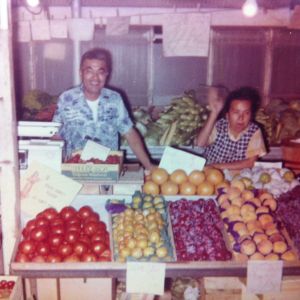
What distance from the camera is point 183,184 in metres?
3.46

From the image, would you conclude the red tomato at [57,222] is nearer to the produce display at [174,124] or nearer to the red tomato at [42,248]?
the red tomato at [42,248]

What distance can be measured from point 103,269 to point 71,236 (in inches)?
13.0

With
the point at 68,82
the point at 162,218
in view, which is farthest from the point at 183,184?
the point at 68,82

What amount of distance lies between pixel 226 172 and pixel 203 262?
51.2 inches

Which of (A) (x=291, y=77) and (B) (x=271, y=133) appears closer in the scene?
(B) (x=271, y=133)

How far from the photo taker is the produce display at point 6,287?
110 inches

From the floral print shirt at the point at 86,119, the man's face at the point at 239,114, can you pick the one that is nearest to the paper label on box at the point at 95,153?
the floral print shirt at the point at 86,119

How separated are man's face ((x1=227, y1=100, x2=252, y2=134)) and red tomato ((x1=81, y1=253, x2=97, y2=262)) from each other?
2194 mm

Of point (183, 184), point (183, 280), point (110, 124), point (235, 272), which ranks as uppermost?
point (110, 124)

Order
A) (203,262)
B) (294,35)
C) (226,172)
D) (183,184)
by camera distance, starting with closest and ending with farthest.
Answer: (203,262) → (183,184) → (226,172) → (294,35)

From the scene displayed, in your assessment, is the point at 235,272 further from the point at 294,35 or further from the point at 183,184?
the point at 294,35

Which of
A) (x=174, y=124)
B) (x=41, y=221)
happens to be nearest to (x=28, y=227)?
(x=41, y=221)

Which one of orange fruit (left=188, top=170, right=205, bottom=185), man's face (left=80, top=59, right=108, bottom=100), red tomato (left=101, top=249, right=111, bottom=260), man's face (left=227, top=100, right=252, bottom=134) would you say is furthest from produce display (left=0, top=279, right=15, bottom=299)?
man's face (left=227, top=100, right=252, bottom=134)

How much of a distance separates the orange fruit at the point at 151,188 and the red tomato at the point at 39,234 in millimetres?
881
